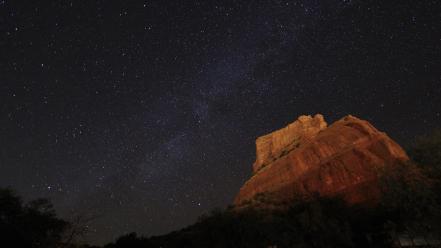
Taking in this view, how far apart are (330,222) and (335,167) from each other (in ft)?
134

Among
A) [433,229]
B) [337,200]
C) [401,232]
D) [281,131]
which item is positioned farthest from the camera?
[281,131]

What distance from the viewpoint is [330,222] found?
83.9ft

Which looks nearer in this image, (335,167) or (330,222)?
(330,222)

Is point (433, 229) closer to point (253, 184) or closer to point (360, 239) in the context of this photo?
point (360, 239)

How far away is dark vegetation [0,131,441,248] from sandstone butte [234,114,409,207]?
17421 mm

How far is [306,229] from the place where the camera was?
26.5 meters

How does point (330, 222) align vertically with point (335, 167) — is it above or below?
below

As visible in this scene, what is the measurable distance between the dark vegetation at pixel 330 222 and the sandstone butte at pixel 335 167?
17.4 m

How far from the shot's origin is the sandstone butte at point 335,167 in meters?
55.9

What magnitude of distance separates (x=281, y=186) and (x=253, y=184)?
14.5m

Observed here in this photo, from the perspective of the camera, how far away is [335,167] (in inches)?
2507

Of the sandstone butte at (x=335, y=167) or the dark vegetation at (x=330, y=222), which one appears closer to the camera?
the dark vegetation at (x=330, y=222)

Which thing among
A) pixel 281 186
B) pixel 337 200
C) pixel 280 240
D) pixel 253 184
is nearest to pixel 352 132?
pixel 281 186

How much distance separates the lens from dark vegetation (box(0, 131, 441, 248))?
22.0 meters
